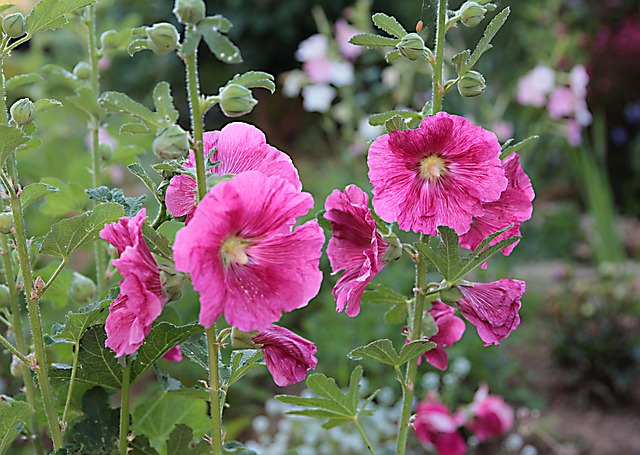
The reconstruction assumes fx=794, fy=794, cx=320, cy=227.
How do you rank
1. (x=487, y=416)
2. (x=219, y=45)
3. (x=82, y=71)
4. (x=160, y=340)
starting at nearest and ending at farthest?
(x=219, y=45) → (x=160, y=340) → (x=82, y=71) → (x=487, y=416)

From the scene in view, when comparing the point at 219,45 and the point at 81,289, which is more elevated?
the point at 219,45

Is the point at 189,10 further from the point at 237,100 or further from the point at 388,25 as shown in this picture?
the point at 388,25

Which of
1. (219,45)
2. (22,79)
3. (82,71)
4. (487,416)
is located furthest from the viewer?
(487,416)

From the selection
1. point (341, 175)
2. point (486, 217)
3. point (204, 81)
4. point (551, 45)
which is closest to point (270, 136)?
point (204, 81)

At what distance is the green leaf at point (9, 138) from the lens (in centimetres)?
53

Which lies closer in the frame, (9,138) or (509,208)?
(9,138)

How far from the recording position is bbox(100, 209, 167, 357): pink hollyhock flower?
0.50m

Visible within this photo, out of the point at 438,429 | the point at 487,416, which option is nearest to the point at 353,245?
the point at 438,429

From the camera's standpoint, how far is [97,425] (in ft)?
2.22

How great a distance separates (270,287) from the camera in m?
0.53

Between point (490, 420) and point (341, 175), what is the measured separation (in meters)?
1.43

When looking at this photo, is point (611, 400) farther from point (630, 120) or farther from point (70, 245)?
point (630, 120)

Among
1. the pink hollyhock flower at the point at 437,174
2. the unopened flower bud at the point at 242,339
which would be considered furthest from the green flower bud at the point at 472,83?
the unopened flower bud at the point at 242,339

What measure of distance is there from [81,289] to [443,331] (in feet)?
1.14
